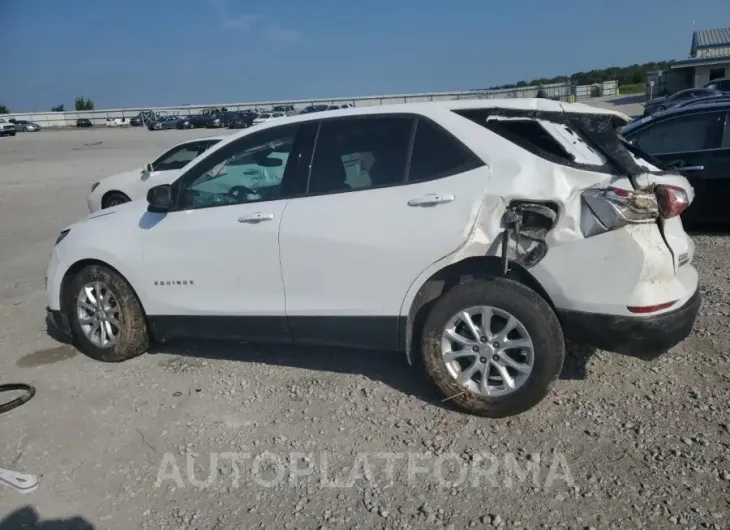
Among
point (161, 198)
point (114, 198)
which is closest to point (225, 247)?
point (161, 198)

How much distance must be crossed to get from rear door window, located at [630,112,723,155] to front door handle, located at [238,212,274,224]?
5.83 m

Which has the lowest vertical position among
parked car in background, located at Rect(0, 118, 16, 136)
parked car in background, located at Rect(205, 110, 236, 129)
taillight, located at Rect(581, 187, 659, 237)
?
taillight, located at Rect(581, 187, 659, 237)

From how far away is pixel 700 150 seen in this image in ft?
24.9

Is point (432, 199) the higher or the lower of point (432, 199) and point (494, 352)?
the higher

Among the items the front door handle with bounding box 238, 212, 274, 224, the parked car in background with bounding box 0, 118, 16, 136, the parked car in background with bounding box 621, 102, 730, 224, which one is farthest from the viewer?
the parked car in background with bounding box 0, 118, 16, 136

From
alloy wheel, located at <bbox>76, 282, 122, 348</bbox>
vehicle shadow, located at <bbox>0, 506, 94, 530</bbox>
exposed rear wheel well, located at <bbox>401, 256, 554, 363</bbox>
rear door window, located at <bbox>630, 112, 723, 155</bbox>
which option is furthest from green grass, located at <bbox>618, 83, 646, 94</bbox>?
vehicle shadow, located at <bbox>0, 506, 94, 530</bbox>

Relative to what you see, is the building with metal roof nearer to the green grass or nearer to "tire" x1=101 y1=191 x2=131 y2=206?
the green grass

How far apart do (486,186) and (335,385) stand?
5.57ft

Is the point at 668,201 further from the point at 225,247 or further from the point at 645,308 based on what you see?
the point at 225,247

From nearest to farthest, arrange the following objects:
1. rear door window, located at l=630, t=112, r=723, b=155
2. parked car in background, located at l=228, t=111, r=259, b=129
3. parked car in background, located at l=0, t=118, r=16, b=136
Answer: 1. rear door window, located at l=630, t=112, r=723, b=155
2. parked car in background, located at l=0, t=118, r=16, b=136
3. parked car in background, located at l=228, t=111, r=259, b=129

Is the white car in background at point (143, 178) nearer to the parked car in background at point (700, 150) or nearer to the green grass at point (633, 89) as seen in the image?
the parked car in background at point (700, 150)

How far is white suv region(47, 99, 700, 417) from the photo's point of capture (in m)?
3.48

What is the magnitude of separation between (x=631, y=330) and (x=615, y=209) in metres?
0.66

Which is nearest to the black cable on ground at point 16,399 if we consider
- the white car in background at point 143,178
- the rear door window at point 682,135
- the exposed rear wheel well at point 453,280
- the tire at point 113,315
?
the tire at point 113,315
